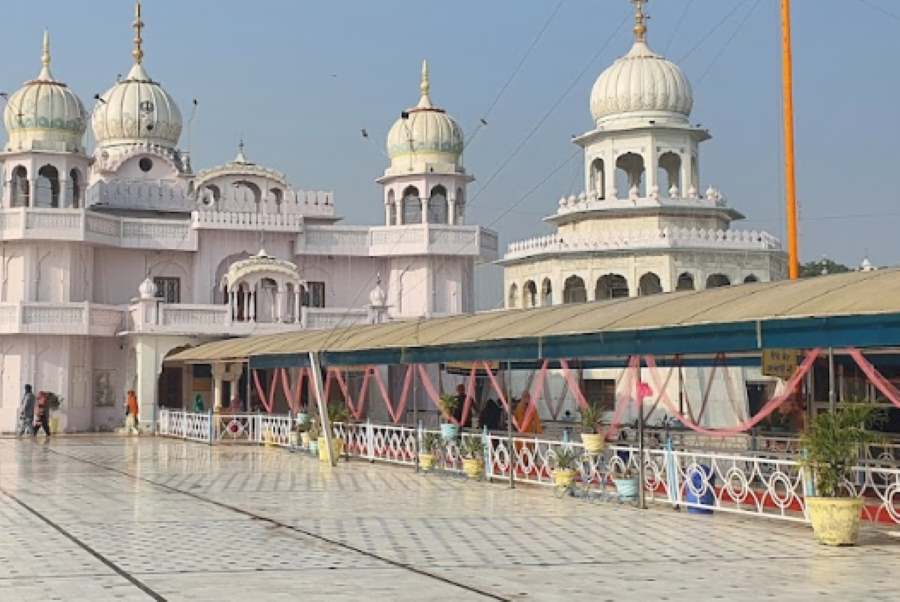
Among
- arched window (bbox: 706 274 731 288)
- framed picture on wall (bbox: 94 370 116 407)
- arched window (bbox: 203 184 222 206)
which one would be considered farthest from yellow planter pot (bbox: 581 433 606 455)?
arched window (bbox: 203 184 222 206)

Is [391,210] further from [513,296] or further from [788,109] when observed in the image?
[788,109]

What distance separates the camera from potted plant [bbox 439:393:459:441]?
2111 centimetres

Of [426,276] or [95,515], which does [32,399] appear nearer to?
[426,276]

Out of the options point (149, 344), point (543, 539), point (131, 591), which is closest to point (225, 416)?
point (149, 344)

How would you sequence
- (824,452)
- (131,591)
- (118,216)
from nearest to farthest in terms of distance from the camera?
(131,591) → (824,452) → (118,216)

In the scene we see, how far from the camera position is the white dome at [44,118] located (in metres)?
39.7

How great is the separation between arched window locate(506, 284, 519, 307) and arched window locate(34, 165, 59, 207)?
15.0 m

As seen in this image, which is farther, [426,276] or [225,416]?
[426,276]

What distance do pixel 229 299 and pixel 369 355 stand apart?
16850mm

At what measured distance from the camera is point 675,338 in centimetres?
1477

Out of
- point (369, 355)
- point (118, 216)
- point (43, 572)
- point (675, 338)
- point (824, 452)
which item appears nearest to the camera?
point (43, 572)

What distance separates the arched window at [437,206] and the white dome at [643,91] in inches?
224

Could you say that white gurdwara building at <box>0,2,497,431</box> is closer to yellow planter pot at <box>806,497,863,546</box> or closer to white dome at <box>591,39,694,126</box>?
white dome at <box>591,39,694,126</box>

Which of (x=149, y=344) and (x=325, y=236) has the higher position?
(x=325, y=236)
